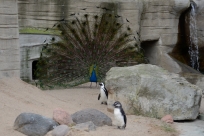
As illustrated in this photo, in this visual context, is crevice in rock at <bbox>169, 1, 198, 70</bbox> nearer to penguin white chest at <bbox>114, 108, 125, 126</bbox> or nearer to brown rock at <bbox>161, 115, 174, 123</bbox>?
brown rock at <bbox>161, 115, 174, 123</bbox>

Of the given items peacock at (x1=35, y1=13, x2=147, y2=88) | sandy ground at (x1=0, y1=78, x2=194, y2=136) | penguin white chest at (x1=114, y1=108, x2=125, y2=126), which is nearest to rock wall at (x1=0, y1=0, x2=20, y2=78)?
sandy ground at (x1=0, y1=78, x2=194, y2=136)

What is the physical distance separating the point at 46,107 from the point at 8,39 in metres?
1.87

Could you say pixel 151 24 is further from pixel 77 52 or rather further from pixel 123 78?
pixel 123 78

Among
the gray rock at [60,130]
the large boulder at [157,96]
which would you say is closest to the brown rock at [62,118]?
the gray rock at [60,130]

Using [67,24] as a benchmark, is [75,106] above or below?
below

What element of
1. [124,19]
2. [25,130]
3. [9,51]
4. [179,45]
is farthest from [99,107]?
[179,45]

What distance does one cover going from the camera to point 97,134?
26.0 feet

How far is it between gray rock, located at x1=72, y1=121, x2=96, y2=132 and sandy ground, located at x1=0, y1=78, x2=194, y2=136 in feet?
0.30

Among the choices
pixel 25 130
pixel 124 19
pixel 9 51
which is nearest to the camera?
pixel 25 130

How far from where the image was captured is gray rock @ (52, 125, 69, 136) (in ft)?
24.5

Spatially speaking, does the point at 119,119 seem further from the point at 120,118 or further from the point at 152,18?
the point at 152,18

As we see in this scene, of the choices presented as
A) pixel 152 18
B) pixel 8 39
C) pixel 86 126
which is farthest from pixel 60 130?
pixel 152 18

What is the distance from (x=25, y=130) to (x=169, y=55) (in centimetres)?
943

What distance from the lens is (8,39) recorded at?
33.6 feet
